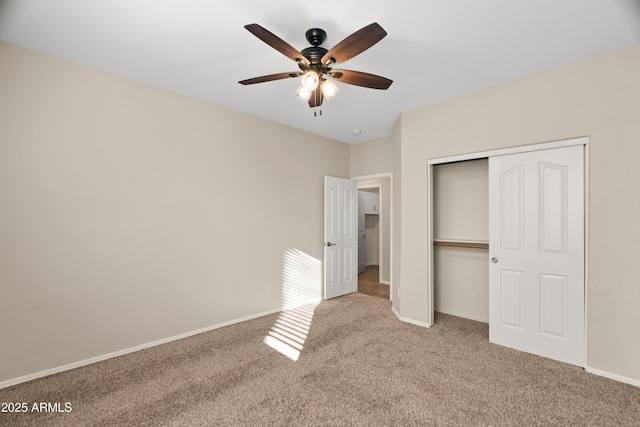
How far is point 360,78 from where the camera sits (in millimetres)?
2234

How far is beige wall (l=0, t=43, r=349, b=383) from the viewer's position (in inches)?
93.8

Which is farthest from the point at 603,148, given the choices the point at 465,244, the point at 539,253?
the point at 465,244

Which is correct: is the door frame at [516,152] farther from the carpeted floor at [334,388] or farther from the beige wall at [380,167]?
the beige wall at [380,167]

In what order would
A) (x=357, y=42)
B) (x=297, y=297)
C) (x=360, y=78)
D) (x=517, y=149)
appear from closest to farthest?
(x=357, y=42) → (x=360, y=78) → (x=517, y=149) → (x=297, y=297)

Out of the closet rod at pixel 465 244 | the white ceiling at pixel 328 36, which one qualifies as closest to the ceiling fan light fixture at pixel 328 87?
the white ceiling at pixel 328 36

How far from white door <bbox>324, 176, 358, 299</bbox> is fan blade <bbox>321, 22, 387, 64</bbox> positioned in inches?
111

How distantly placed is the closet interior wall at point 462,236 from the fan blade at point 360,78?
2.14m

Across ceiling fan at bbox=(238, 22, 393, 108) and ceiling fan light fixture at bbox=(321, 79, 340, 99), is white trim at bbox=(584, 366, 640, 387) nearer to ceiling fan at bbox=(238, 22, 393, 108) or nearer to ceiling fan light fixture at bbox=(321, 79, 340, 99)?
ceiling fan at bbox=(238, 22, 393, 108)

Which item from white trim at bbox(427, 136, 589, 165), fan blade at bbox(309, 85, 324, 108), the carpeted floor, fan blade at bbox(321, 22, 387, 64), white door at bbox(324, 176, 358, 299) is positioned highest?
fan blade at bbox(321, 22, 387, 64)

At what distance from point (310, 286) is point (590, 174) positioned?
11.8 ft

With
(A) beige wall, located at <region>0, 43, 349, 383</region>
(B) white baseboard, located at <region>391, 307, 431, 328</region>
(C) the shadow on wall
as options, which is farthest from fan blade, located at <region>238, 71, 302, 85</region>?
(B) white baseboard, located at <region>391, 307, 431, 328</region>

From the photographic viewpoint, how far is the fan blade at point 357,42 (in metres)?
1.68

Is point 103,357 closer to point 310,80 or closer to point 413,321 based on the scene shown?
point 310,80

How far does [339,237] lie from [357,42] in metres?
3.50
